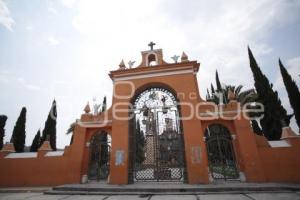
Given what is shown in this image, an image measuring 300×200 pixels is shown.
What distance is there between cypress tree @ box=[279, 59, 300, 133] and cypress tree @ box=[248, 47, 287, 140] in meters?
1.01

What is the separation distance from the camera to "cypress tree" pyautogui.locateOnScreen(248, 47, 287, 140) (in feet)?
49.0

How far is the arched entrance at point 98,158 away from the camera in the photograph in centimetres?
1105

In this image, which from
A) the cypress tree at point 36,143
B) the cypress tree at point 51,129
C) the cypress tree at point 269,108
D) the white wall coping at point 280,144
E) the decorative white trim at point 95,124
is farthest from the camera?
the cypress tree at point 36,143

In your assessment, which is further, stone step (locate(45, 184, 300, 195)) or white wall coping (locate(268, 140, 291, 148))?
white wall coping (locate(268, 140, 291, 148))

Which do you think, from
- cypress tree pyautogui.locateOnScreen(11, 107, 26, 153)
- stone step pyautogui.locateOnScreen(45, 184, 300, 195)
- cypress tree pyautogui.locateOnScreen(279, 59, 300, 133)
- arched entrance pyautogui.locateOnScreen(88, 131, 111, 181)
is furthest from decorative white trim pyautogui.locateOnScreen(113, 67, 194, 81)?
cypress tree pyautogui.locateOnScreen(11, 107, 26, 153)

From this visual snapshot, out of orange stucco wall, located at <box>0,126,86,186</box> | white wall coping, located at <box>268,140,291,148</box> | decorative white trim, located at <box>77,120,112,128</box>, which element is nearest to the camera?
white wall coping, located at <box>268,140,291,148</box>

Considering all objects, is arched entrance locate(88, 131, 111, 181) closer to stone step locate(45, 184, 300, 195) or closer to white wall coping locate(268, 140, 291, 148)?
stone step locate(45, 184, 300, 195)

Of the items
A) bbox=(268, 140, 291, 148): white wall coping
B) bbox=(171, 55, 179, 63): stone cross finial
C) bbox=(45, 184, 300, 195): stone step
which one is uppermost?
bbox=(171, 55, 179, 63): stone cross finial

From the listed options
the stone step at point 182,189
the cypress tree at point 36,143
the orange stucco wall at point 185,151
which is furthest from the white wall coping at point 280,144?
the cypress tree at point 36,143

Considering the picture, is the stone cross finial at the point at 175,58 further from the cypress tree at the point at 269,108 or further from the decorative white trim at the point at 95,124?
the cypress tree at the point at 269,108

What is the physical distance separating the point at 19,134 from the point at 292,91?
27.5 meters

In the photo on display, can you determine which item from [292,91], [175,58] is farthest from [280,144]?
[292,91]

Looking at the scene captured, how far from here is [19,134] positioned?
63.3 ft

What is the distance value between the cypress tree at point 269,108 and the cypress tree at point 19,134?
24.8m
